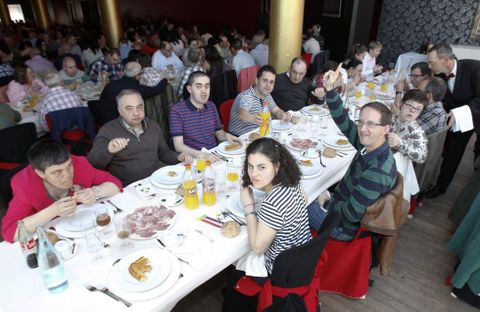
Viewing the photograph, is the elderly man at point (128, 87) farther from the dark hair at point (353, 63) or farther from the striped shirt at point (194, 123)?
the dark hair at point (353, 63)

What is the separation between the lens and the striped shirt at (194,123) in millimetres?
3078

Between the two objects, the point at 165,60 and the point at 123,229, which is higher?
the point at 165,60

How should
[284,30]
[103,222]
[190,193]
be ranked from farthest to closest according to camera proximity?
[284,30] < [190,193] < [103,222]

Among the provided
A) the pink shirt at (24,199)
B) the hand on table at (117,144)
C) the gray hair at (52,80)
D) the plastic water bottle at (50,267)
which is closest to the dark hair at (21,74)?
the gray hair at (52,80)

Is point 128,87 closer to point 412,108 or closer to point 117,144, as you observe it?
point 117,144

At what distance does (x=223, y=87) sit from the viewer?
485 centimetres

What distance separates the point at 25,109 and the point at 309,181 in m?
3.70

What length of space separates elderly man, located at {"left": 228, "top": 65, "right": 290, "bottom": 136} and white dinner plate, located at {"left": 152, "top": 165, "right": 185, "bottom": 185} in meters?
1.26

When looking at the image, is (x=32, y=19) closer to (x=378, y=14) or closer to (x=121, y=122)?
(x=378, y=14)

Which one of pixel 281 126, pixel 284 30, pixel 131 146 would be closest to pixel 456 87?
pixel 281 126

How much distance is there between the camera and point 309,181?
2350mm

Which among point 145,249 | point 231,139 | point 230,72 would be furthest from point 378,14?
point 145,249

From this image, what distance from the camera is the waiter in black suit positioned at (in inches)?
136

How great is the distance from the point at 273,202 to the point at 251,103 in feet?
Answer: 6.58
